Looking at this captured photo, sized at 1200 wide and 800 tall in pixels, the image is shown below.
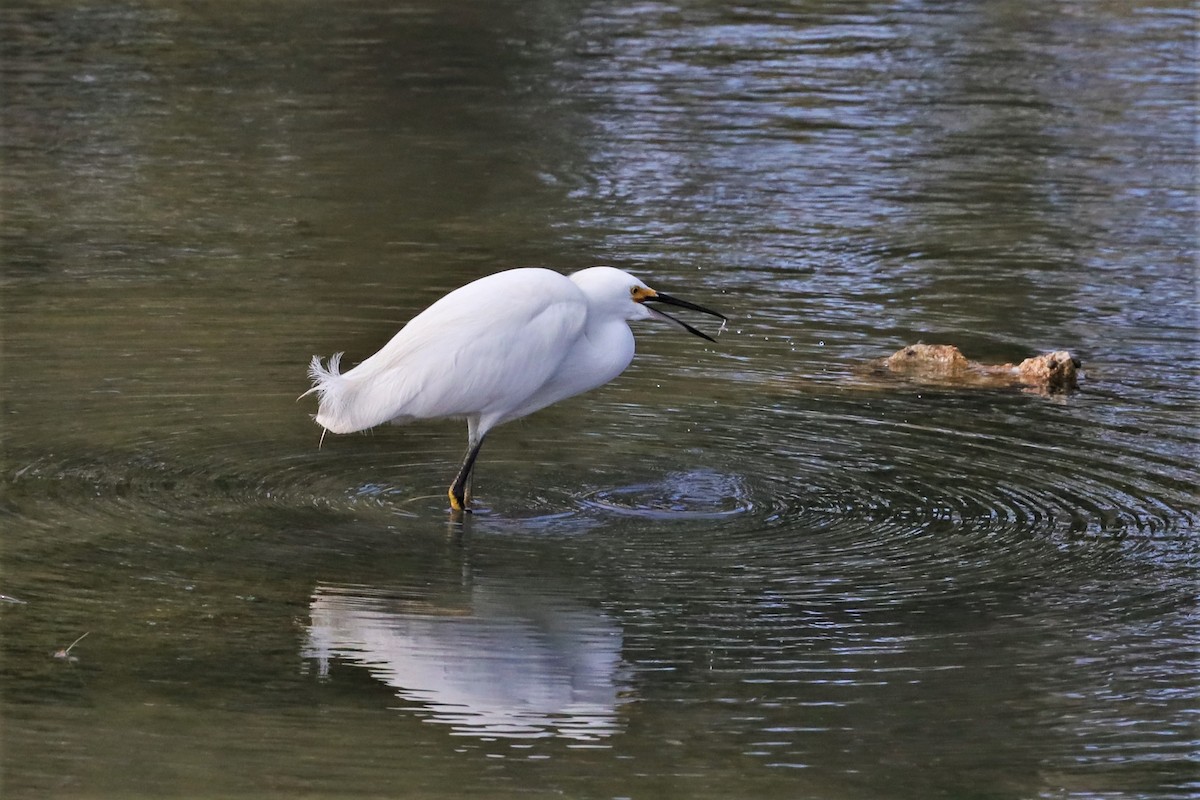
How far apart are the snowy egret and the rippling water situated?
381 millimetres

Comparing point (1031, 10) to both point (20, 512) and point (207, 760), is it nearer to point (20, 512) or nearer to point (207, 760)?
point (20, 512)

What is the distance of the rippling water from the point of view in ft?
17.6

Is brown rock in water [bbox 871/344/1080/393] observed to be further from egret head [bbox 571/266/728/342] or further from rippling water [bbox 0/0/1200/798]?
egret head [bbox 571/266/728/342]

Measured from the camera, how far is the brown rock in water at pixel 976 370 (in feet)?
30.7

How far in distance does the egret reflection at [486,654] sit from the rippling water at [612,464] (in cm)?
2

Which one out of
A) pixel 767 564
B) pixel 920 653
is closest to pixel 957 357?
pixel 767 564

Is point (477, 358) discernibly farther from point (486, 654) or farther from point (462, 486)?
point (486, 654)

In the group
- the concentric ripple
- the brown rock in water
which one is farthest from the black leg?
the brown rock in water

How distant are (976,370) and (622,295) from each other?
2738 millimetres

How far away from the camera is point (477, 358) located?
7.30 metres

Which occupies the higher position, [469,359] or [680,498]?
[469,359]

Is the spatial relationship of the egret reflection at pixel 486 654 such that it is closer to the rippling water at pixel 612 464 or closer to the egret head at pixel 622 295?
the rippling water at pixel 612 464

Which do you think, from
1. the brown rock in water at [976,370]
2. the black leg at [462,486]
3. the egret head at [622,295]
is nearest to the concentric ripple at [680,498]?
the black leg at [462,486]

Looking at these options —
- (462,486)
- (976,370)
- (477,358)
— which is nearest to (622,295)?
(477,358)
